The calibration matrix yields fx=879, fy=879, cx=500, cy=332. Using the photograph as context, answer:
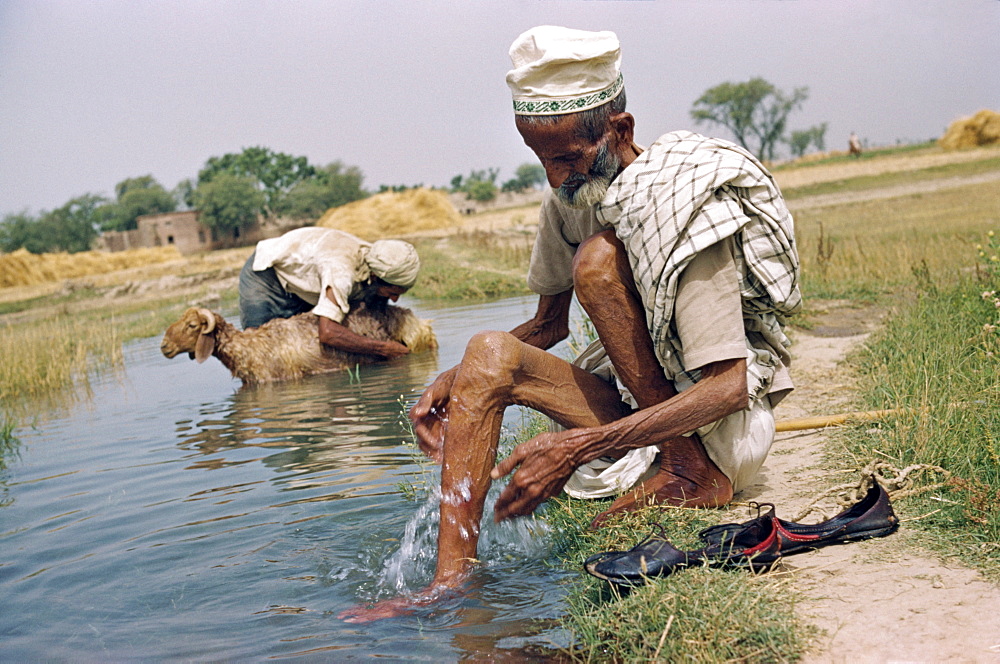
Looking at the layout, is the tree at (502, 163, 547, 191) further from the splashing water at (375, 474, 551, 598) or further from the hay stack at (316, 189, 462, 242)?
the splashing water at (375, 474, 551, 598)

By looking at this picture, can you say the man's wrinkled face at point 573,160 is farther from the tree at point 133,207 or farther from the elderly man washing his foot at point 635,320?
the tree at point 133,207

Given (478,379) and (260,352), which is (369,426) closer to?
(260,352)

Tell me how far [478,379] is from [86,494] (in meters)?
3.46

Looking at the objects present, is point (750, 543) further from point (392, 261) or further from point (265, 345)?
point (265, 345)

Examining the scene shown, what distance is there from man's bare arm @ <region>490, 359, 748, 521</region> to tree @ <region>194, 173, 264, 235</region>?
5929 cm

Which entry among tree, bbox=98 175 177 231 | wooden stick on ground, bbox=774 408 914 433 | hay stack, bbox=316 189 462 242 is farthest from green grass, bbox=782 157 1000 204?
tree, bbox=98 175 177 231

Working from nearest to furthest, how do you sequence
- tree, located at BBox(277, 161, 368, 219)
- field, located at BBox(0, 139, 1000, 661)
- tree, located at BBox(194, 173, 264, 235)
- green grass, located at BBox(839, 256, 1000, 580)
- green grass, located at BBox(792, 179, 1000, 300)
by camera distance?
1. field, located at BBox(0, 139, 1000, 661)
2. green grass, located at BBox(839, 256, 1000, 580)
3. green grass, located at BBox(792, 179, 1000, 300)
4. tree, located at BBox(194, 173, 264, 235)
5. tree, located at BBox(277, 161, 368, 219)

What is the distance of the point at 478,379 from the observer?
3.04 meters

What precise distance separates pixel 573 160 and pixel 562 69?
0.32 metres

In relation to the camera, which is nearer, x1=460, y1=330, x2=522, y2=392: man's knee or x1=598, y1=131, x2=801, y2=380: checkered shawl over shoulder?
x1=598, y1=131, x2=801, y2=380: checkered shawl over shoulder

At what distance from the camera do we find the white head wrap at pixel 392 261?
849cm

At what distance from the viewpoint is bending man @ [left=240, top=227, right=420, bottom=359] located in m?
8.44

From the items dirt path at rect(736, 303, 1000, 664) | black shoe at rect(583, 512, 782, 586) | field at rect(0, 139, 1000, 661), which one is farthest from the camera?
black shoe at rect(583, 512, 782, 586)

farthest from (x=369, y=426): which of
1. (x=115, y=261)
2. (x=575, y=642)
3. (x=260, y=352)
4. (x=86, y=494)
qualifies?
(x=115, y=261)
